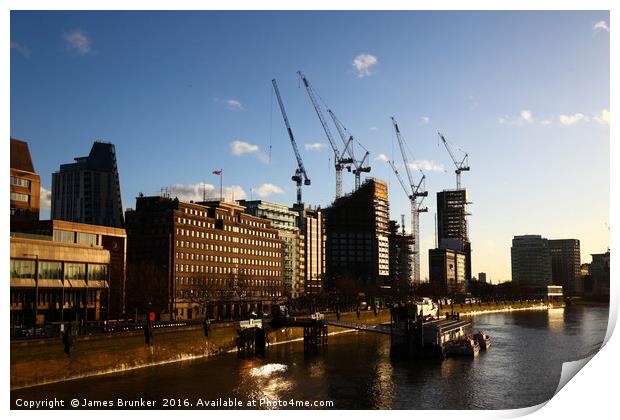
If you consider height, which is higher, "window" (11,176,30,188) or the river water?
"window" (11,176,30,188)

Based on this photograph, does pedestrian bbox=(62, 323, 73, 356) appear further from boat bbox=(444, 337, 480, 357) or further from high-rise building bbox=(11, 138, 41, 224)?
boat bbox=(444, 337, 480, 357)

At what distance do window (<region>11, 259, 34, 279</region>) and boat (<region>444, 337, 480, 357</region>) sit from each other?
4821cm

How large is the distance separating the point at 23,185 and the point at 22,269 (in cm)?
2458

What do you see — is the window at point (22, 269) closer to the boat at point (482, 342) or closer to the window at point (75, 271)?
the window at point (75, 271)

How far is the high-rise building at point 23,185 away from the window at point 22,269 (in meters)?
18.0

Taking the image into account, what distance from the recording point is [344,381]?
59.6 m

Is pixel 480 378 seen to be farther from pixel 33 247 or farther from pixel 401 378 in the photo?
pixel 33 247

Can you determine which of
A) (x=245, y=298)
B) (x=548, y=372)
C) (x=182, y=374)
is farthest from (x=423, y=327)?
(x=245, y=298)

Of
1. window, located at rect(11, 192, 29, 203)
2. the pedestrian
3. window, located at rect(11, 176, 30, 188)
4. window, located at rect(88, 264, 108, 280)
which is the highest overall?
window, located at rect(11, 176, 30, 188)

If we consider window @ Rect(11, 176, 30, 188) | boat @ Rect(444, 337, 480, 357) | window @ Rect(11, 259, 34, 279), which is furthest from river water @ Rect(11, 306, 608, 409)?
window @ Rect(11, 176, 30, 188)

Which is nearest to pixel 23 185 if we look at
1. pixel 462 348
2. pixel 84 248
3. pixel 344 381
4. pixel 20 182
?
pixel 20 182

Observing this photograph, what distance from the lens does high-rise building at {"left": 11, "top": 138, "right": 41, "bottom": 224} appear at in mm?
94750

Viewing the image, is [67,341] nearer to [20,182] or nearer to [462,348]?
[462,348]

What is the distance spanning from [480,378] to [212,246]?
87.6 metres
